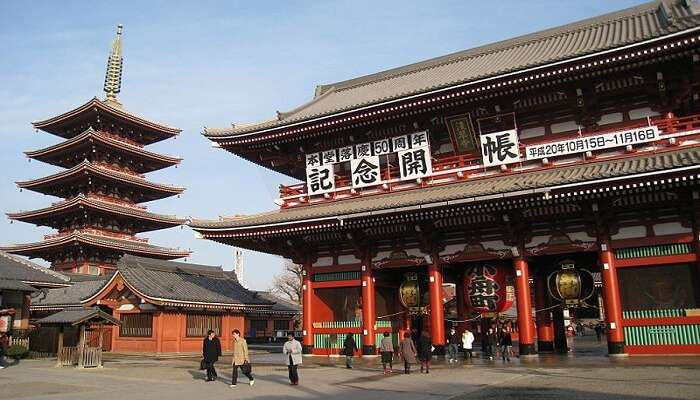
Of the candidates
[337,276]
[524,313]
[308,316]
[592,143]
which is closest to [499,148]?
[592,143]

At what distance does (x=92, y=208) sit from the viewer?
5028cm

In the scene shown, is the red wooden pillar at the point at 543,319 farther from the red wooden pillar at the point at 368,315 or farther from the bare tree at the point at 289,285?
the bare tree at the point at 289,285

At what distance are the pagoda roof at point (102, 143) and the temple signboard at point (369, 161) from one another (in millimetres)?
34203

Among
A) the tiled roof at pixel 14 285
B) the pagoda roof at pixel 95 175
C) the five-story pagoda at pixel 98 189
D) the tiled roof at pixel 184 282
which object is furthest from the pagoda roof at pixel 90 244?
the tiled roof at pixel 14 285

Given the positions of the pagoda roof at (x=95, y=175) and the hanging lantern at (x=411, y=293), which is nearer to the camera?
the hanging lantern at (x=411, y=293)

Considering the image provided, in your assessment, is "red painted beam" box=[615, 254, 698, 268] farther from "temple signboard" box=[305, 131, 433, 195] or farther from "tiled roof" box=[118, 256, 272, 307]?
"tiled roof" box=[118, 256, 272, 307]

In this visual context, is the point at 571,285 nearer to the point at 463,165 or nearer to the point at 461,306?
the point at 461,306

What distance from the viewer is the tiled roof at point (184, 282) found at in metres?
33.0

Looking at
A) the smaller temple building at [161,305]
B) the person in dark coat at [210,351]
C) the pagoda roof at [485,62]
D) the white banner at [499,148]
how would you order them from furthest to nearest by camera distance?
the smaller temple building at [161,305]
the pagoda roof at [485,62]
the white banner at [499,148]
the person in dark coat at [210,351]

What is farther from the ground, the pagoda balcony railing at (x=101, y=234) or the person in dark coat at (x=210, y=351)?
the pagoda balcony railing at (x=101, y=234)

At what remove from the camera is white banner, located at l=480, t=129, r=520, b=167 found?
21.5m

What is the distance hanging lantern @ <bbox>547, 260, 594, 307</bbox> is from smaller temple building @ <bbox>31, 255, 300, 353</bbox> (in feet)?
70.7

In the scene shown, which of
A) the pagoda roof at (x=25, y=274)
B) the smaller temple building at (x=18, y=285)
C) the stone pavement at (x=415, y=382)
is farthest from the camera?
the pagoda roof at (x=25, y=274)

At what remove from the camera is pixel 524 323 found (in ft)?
68.9
